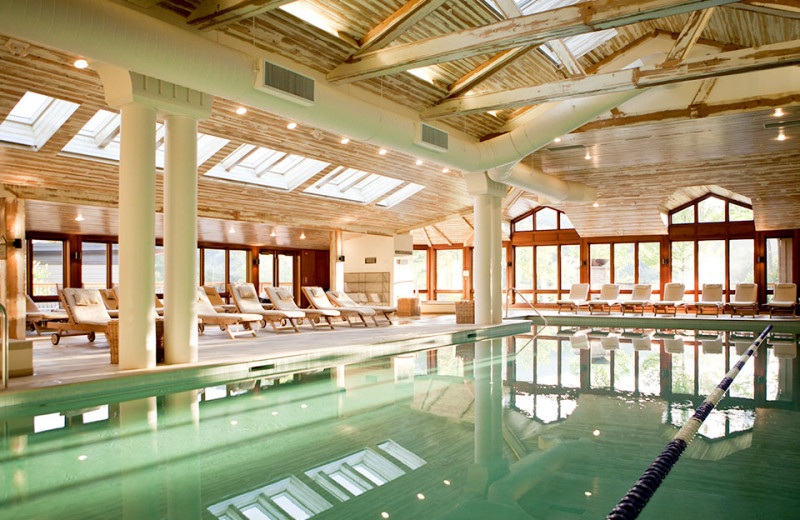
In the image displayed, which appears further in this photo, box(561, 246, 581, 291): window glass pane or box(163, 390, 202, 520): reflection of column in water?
box(561, 246, 581, 291): window glass pane

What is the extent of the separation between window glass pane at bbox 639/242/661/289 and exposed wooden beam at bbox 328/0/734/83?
14601 millimetres

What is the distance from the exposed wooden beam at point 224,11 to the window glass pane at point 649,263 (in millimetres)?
16430

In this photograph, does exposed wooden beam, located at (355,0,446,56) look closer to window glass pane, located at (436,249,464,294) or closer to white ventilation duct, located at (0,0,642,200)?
white ventilation duct, located at (0,0,642,200)

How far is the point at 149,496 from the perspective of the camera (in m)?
3.25

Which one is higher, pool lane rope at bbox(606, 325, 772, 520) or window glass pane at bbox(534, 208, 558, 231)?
window glass pane at bbox(534, 208, 558, 231)

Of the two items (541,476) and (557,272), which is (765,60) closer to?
(541,476)

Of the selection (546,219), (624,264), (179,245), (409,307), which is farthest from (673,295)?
(179,245)

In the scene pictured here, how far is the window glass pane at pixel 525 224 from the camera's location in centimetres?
2084

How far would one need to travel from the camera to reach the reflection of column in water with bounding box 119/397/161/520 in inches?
122

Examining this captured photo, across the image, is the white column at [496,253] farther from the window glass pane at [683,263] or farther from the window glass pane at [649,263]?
the window glass pane at [683,263]

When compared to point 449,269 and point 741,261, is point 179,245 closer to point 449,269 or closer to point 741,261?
point 449,269

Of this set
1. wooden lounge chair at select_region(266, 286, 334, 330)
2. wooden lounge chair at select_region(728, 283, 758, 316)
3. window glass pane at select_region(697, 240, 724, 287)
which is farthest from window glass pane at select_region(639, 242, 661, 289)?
wooden lounge chair at select_region(266, 286, 334, 330)

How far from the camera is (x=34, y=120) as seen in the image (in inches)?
361

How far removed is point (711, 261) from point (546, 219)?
531 cm
